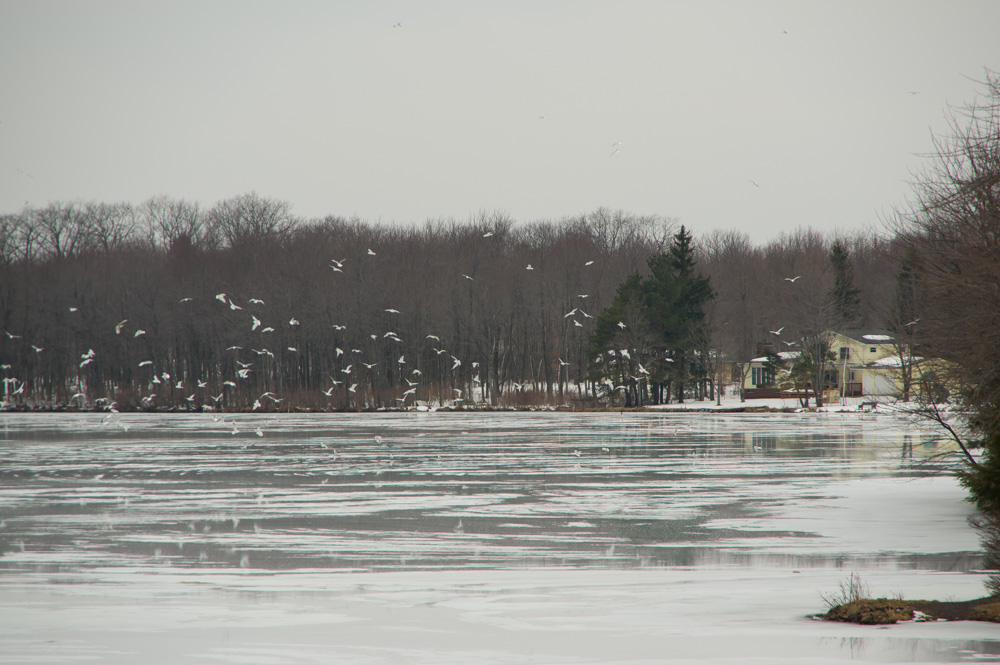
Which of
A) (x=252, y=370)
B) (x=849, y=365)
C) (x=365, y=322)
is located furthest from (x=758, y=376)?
(x=252, y=370)

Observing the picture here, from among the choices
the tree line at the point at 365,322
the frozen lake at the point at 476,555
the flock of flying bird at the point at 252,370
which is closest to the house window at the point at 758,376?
the tree line at the point at 365,322

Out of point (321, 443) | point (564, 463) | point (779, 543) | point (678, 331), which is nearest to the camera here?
point (779, 543)

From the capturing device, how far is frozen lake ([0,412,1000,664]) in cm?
778

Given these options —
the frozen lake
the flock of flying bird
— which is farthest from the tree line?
the frozen lake

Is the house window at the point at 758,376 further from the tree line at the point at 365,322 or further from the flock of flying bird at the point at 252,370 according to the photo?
the flock of flying bird at the point at 252,370

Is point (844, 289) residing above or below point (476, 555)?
above

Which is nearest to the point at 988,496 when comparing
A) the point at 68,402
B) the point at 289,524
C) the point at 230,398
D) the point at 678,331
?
the point at 289,524

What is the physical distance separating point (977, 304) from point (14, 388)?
3112 inches

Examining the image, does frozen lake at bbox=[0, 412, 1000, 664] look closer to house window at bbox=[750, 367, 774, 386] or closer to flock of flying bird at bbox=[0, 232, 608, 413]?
flock of flying bird at bbox=[0, 232, 608, 413]

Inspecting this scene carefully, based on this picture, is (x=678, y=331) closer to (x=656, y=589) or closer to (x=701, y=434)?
(x=701, y=434)

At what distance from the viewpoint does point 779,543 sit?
1350cm

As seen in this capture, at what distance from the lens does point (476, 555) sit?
1255 centimetres

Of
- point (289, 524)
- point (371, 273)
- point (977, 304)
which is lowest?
point (289, 524)

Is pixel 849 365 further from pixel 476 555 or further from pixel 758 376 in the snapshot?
pixel 476 555
